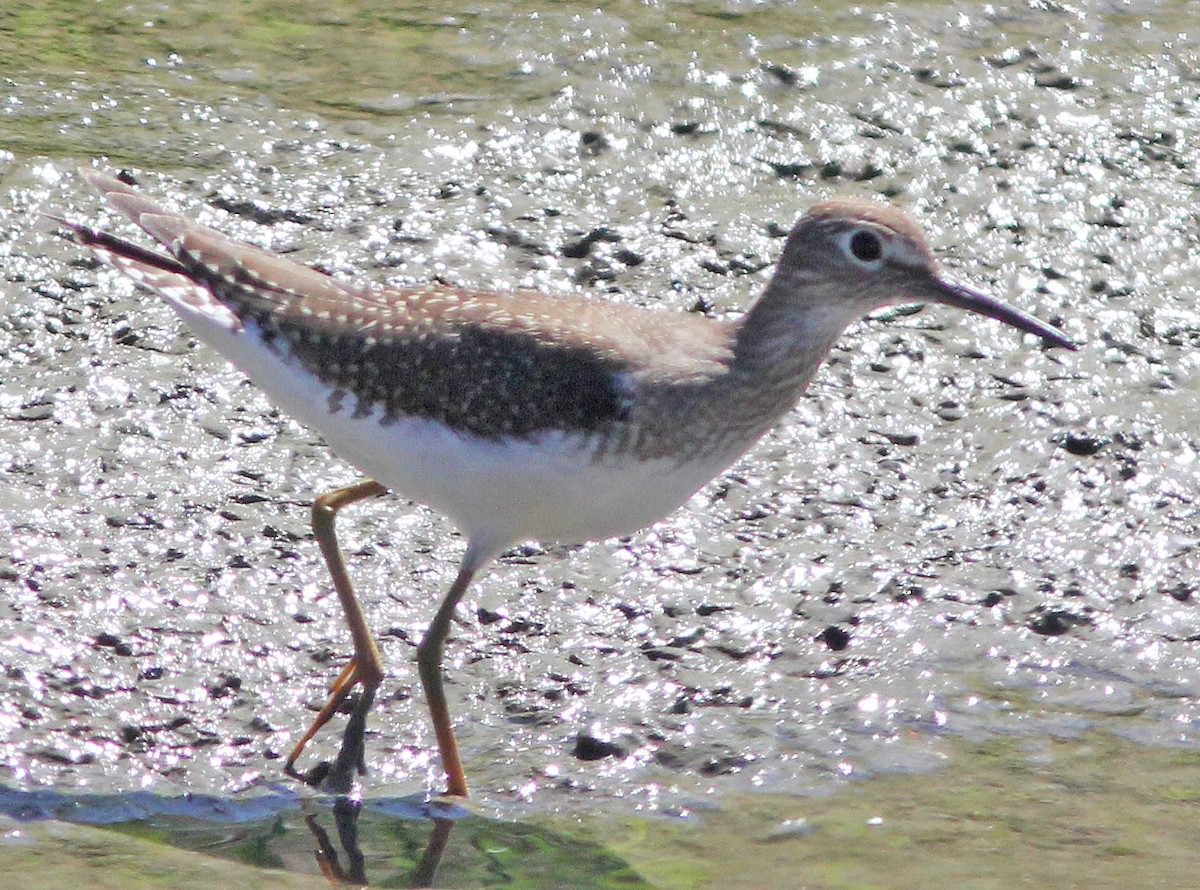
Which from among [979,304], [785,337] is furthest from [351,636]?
[979,304]

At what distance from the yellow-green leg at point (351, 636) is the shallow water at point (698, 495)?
122 mm

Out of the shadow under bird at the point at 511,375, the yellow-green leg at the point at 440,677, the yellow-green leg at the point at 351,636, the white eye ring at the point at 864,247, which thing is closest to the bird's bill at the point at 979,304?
the shadow under bird at the point at 511,375

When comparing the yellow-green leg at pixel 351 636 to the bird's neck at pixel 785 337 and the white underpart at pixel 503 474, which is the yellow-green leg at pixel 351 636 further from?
the bird's neck at pixel 785 337

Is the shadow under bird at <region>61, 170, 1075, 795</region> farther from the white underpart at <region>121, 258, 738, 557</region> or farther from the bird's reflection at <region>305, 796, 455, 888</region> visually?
the bird's reflection at <region>305, 796, 455, 888</region>

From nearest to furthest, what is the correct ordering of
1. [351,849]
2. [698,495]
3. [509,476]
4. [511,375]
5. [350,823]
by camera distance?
[351,849], [350,823], [509,476], [511,375], [698,495]

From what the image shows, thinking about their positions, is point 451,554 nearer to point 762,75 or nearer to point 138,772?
point 138,772

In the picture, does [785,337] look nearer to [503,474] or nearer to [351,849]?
[503,474]

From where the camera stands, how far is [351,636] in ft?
17.9

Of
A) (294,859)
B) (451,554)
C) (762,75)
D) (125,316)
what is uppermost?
(762,75)

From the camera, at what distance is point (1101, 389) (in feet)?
21.9

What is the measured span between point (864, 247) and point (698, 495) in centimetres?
129

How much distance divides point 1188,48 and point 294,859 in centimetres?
647

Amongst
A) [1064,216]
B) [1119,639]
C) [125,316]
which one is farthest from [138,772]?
[1064,216]

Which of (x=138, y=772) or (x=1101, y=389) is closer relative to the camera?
(x=138, y=772)
